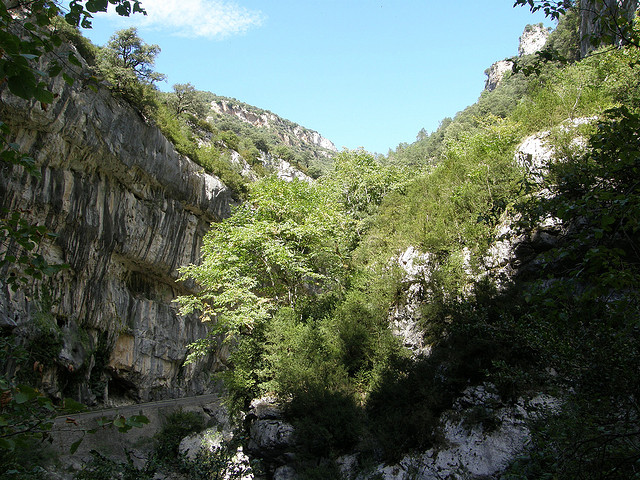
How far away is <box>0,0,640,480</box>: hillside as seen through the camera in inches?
143

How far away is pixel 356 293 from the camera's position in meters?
11.6

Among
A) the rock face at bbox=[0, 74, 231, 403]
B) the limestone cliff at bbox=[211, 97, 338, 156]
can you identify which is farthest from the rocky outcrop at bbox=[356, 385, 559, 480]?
the limestone cliff at bbox=[211, 97, 338, 156]

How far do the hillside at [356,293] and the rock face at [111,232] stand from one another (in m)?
0.11

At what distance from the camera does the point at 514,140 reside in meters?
12.5

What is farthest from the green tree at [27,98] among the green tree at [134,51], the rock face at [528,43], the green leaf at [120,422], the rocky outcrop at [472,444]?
the rock face at [528,43]

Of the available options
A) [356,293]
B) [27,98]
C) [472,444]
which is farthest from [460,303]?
[27,98]

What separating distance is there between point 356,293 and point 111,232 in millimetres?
14812

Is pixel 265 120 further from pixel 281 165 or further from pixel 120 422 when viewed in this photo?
pixel 120 422

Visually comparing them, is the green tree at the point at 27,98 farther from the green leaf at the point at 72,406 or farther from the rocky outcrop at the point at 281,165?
the rocky outcrop at the point at 281,165

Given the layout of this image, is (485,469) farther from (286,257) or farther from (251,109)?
(251,109)

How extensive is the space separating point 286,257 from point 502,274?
6088 millimetres

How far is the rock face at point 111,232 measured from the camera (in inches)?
637

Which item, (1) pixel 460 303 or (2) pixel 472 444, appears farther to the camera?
(1) pixel 460 303

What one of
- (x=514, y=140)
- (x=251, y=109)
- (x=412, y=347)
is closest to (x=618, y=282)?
(x=412, y=347)
